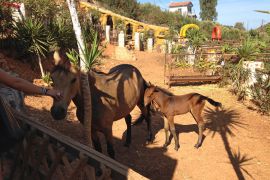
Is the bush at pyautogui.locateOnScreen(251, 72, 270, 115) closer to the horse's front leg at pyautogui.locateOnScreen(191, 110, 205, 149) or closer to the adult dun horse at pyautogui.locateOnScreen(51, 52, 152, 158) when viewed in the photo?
the horse's front leg at pyautogui.locateOnScreen(191, 110, 205, 149)

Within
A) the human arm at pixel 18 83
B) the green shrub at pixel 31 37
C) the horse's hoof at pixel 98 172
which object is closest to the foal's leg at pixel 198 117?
the horse's hoof at pixel 98 172

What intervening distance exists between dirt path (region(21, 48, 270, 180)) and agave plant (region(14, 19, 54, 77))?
107 inches

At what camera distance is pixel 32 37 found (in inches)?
424

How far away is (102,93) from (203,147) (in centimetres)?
314

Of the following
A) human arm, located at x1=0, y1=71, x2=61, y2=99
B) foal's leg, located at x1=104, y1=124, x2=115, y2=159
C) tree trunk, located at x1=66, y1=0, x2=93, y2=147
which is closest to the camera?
human arm, located at x1=0, y1=71, x2=61, y2=99

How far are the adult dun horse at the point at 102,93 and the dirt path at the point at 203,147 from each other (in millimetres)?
719

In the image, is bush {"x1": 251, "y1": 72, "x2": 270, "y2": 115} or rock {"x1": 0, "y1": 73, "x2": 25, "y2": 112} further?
bush {"x1": 251, "y1": 72, "x2": 270, "y2": 115}

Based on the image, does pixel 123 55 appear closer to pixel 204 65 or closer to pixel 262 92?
pixel 204 65

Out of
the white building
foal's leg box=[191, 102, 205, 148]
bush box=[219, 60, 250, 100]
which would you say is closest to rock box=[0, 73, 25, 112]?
foal's leg box=[191, 102, 205, 148]

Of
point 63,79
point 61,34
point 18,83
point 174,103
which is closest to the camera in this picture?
point 18,83

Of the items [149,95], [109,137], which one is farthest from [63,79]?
[149,95]

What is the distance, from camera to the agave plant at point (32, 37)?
35.1 feet

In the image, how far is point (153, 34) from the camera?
29.7 metres

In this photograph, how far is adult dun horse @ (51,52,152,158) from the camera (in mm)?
3574
